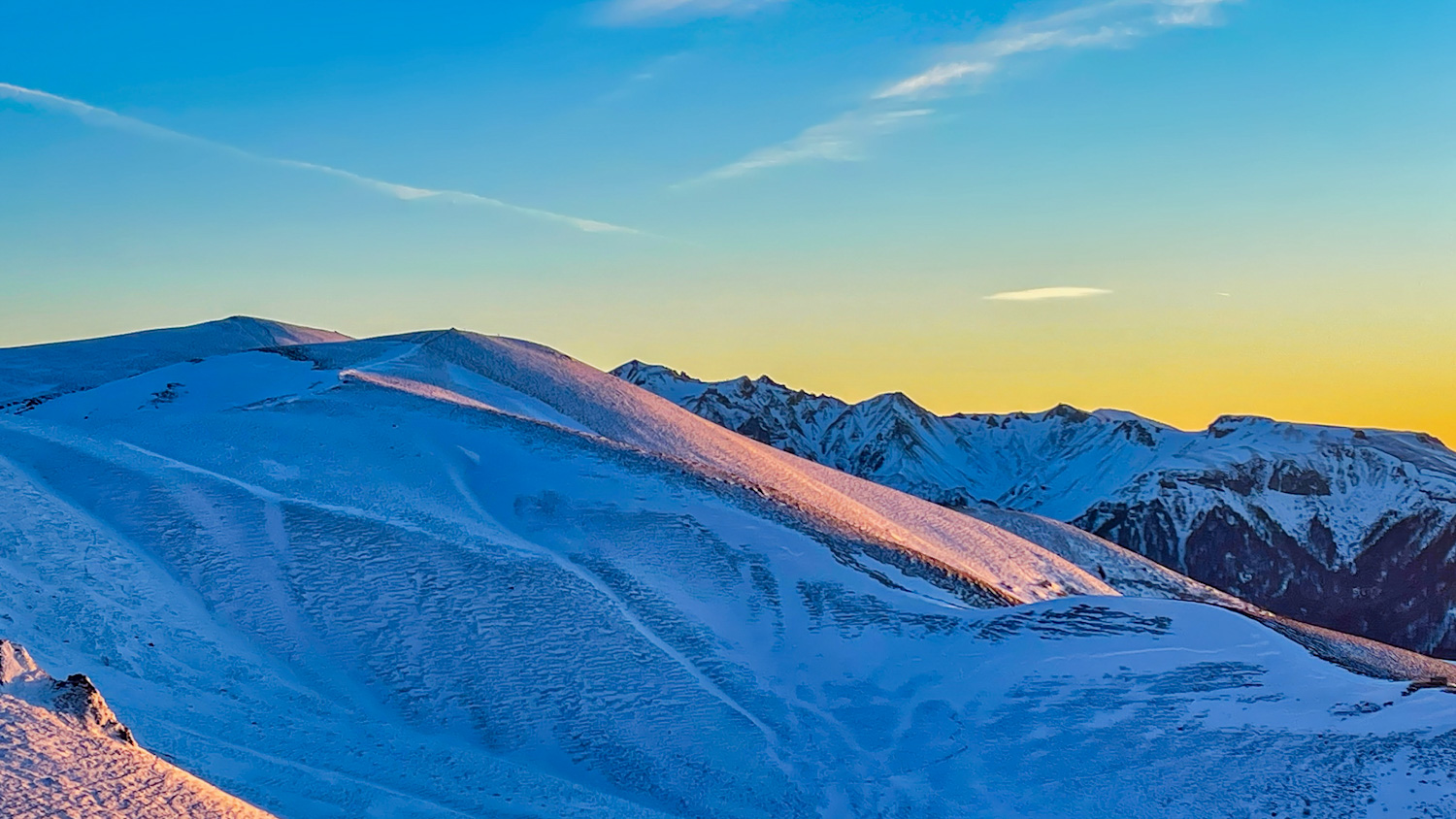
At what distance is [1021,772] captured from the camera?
3133cm

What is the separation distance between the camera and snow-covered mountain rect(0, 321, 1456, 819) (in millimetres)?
28938

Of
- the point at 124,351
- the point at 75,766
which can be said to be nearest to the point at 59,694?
the point at 75,766

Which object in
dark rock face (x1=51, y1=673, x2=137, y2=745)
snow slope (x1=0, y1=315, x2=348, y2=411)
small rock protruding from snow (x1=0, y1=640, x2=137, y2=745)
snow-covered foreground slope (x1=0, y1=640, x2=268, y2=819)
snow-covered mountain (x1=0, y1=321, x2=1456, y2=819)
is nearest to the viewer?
snow-covered foreground slope (x1=0, y1=640, x2=268, y2=819)

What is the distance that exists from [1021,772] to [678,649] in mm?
10467

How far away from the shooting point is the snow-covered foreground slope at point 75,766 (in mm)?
17203

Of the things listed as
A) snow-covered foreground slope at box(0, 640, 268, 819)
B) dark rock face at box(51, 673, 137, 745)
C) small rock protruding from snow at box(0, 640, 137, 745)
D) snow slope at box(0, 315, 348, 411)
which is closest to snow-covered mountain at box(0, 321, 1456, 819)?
dark rock face at box(51, 673, 137, 745)

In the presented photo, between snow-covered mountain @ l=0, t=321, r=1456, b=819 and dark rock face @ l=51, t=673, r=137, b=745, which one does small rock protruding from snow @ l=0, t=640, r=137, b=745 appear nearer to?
dark rock face @ l=51, t=673, r=137, b=745

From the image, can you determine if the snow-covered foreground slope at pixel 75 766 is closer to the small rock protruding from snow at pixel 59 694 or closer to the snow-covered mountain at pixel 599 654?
the small rock protruding from snow at pixel 59 694

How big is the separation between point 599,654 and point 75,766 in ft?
59.7

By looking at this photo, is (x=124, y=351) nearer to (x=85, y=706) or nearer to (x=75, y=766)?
(x=85, y=706)

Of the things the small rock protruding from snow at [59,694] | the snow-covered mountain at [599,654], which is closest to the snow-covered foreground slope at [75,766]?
the small rock protruding from snow at [59,694]

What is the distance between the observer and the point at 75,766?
18.3 m

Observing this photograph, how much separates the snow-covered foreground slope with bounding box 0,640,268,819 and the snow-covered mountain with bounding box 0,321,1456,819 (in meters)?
4.74

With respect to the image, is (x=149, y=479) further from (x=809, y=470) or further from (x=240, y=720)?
(x=809, y=470)
